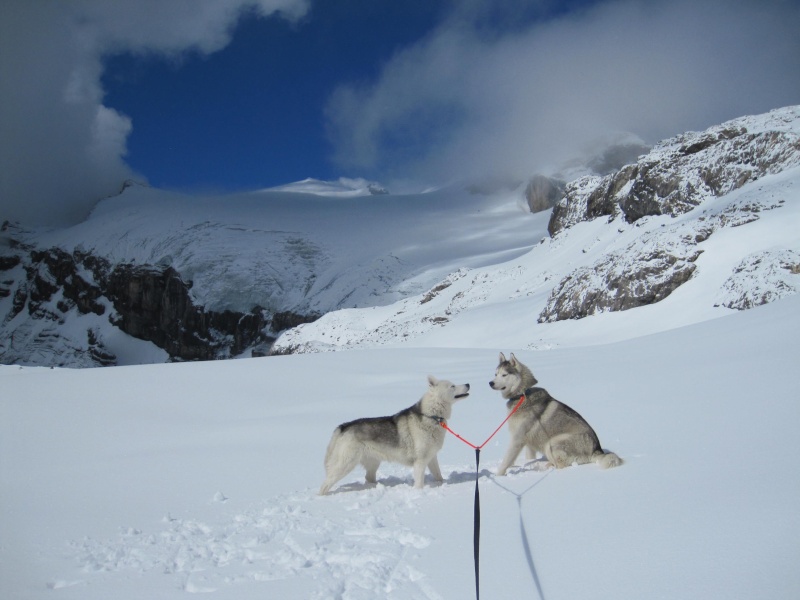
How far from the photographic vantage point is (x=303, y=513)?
18.6 ft

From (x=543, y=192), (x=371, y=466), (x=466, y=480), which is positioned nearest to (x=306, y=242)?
(x=543, y=192)

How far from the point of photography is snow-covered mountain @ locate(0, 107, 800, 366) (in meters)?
28.9

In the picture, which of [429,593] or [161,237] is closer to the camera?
[429,593]

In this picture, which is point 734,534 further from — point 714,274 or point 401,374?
point 714,274

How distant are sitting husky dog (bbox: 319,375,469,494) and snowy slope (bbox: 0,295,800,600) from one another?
0.35 m

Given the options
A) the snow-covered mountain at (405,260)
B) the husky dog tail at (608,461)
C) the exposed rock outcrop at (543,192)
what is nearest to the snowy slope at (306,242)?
the snow-covered mountain at (405,260)

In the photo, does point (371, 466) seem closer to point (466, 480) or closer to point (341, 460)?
point (341, 460)

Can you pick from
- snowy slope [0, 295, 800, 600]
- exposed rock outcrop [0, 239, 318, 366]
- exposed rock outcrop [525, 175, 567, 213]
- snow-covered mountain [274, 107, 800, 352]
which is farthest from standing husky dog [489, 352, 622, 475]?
exposed rock outcrop [525, 175, 567, 213]

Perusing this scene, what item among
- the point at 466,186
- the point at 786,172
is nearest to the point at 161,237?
the point at 466,186

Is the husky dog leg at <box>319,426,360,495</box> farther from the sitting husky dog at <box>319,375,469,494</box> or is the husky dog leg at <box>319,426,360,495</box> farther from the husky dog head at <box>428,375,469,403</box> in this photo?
the husky dog head at <box>428,375,469,403</box>

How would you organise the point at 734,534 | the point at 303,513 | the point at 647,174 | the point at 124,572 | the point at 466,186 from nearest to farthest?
the point at 734,534 → the point at 124,572 → the point at 303,513 → the point at 647,174 → the point at 466,186

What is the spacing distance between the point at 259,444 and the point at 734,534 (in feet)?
26.1

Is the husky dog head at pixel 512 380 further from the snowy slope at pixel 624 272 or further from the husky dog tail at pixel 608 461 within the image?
the snowy slope at pixel 624 272

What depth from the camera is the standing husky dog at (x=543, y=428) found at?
6.12 m
